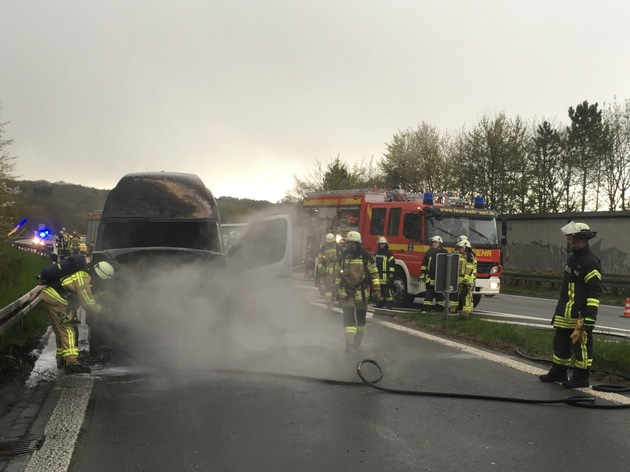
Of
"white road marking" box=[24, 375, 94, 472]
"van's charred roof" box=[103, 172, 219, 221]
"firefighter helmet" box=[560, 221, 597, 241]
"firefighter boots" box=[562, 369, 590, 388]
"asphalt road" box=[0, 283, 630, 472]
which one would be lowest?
"white road marking" box=[24, 375, 94, 472]

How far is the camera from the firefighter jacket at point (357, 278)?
29.4 ft

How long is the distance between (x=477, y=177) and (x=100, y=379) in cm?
3059

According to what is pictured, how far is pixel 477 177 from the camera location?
115 ft

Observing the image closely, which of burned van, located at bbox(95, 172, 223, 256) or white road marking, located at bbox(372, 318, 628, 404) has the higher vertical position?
burned van, located at bbox(95, 172, 223, 256)

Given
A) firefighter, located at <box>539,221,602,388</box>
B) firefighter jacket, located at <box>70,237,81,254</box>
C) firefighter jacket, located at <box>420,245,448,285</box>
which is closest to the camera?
firefighter, located at <box>539,221,602,388</box>

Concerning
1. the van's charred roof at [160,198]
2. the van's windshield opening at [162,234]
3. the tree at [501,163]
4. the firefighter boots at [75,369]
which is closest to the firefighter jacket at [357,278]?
the van's windshield opening at [162,234]

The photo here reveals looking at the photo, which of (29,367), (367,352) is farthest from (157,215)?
(367,352)

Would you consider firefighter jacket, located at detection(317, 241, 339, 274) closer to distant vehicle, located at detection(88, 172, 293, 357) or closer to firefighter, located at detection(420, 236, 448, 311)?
firefighter, located at detection(420, 236, 448, 311)

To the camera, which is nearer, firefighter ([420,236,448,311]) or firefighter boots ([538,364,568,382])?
firefighter boots ([538,364,568,382])

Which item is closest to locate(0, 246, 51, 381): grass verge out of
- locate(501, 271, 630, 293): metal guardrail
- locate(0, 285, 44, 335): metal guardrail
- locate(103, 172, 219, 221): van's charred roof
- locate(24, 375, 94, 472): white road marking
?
locate(0, 285, 44, 335): metal guardrail

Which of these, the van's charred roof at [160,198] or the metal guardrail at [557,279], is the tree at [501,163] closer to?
the metal guardrail at [557,279]

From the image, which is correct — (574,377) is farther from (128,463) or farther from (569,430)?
(128,463)

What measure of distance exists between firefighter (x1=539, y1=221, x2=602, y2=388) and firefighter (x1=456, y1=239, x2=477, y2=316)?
6.32 meters

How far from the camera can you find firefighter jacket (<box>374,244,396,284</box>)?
14109 millimetres
